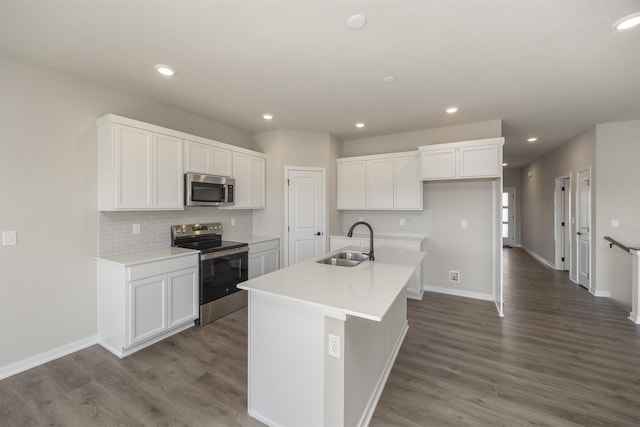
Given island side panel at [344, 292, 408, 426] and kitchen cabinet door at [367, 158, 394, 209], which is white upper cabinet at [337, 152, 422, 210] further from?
island side panel at [344, 292, 408, 426]

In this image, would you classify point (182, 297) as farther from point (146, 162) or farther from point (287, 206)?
point (287, 206)

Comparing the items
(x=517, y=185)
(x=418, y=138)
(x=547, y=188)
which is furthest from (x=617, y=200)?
(x=517, y=185)

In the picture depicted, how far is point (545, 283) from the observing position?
4996mm

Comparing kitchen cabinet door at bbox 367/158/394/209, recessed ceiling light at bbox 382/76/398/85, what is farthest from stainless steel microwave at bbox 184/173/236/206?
recessed ceiling light at bbox 382/76/398/85

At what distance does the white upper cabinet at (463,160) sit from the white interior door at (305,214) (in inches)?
68.0

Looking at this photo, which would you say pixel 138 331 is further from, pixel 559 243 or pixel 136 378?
pixel 559 243

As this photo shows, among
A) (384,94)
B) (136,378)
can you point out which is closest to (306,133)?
(384,94)

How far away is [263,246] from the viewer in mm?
4148

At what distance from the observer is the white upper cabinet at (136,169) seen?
2705 millimetres

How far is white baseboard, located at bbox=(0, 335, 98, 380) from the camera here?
230 cm

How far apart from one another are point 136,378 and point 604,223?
639cm

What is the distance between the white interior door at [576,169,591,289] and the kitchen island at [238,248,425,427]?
4.68 metres

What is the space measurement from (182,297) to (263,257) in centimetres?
134

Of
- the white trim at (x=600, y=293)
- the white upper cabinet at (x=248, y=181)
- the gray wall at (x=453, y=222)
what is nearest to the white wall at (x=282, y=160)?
the white upper cabinet at (x=248, y=181)
